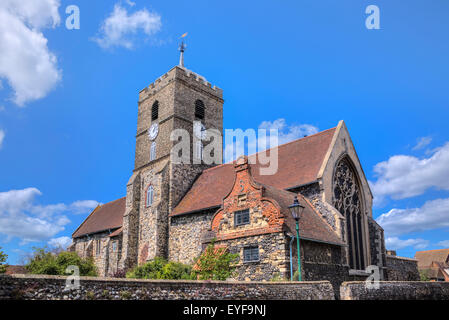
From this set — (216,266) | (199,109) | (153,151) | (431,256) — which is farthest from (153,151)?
(431,256)

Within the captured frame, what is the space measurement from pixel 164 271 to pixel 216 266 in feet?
13.3

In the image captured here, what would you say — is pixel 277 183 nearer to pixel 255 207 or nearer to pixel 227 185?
pixel 227 185

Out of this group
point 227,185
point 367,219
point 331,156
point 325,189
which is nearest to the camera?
point 325,189

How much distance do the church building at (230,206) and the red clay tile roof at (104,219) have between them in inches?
7.0

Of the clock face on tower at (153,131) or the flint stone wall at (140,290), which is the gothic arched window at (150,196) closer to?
the clock face on tower at (153,131)

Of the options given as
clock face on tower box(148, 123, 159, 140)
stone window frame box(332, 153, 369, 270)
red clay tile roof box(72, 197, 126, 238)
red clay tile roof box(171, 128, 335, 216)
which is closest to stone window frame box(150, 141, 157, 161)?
clock face on tower box(148, 123, 159, 140)

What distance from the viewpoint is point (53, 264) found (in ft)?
89.3

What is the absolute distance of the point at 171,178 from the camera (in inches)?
1252

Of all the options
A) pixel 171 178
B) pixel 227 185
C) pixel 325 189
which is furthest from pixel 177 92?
pixel 325 189

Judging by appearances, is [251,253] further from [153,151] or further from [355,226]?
[153,151]

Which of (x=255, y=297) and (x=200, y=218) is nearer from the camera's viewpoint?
(x=255, y=297)

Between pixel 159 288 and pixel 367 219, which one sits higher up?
pixel 367 219

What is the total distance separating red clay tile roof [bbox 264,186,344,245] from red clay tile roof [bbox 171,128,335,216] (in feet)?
7.66

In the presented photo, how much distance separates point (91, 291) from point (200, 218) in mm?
18722
